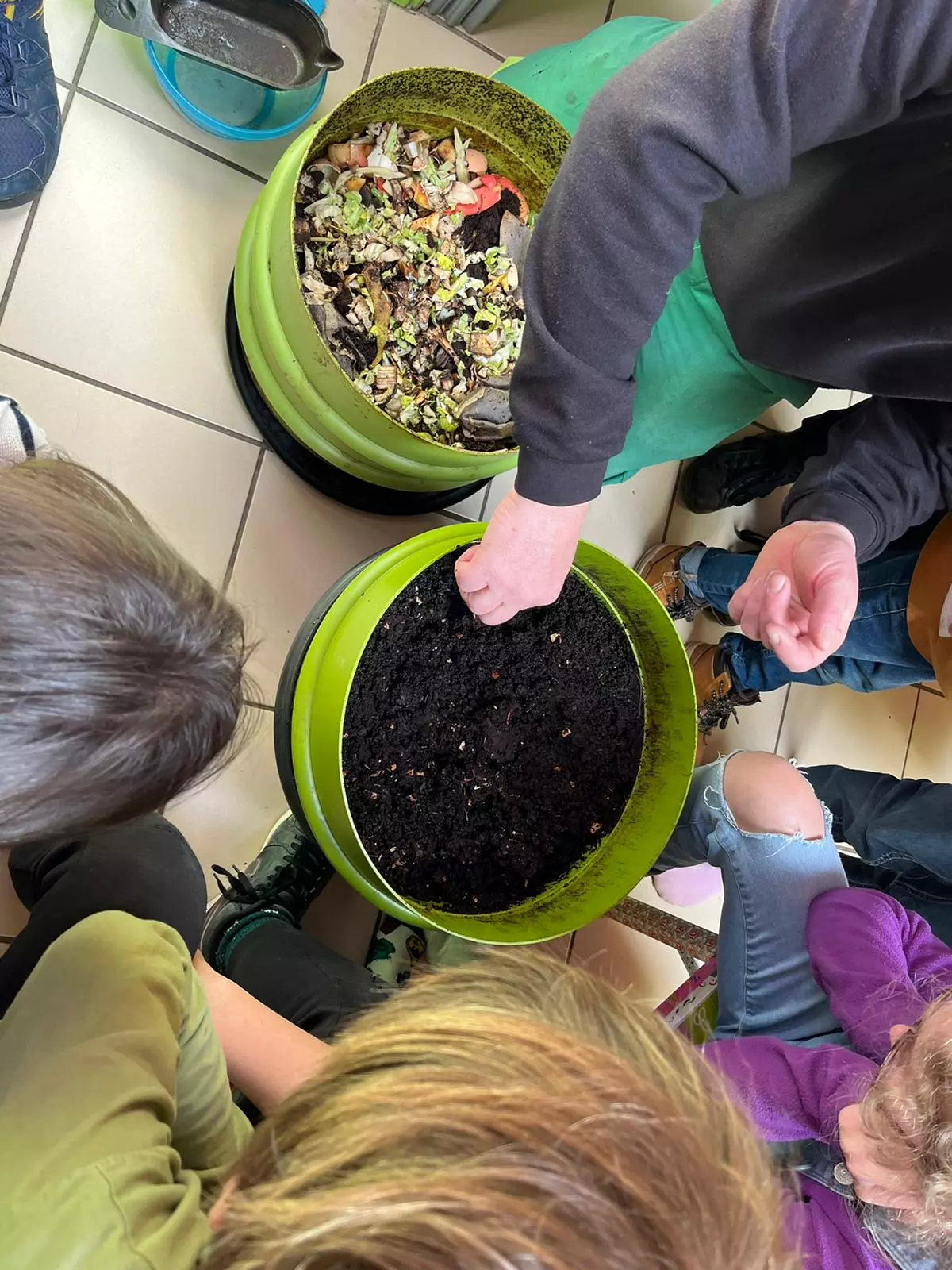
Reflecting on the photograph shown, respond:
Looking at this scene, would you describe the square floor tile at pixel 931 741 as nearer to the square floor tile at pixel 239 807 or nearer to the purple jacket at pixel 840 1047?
the purple jacket at pixel 840 1047

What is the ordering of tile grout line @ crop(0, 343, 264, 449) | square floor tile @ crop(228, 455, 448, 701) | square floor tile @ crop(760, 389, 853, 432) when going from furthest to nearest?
square floor tile @ crop(760, 389, 853, 432), square floor tile @ crop(228, 455, 448, 701), tile grout line @ crop(0, 343, 264, 449)

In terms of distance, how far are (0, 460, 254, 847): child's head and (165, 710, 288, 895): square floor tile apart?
0.51 meters

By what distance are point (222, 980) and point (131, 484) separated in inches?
24.1

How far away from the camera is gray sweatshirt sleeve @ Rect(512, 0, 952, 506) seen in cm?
45

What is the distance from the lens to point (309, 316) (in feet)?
2.94

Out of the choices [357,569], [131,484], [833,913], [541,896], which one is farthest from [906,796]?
[131,484]

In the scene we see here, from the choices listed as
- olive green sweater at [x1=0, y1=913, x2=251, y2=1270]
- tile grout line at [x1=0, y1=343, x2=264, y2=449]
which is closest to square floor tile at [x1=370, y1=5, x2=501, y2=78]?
tile grout line at [x1=0, y1=343, x2=264, y2=449]

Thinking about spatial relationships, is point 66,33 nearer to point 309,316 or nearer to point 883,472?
point 309,316

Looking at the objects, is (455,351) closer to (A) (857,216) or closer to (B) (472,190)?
(B) (472,190)

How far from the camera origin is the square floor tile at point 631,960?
1328 mm

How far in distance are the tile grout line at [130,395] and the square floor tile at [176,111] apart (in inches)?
13.7

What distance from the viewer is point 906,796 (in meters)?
1.22

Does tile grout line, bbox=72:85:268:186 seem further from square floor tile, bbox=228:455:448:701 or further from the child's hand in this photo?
the child's hand

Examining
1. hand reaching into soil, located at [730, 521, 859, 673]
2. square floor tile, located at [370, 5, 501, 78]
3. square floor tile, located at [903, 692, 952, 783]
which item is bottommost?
square floor tile, located at [903, 692, 952, 783]
